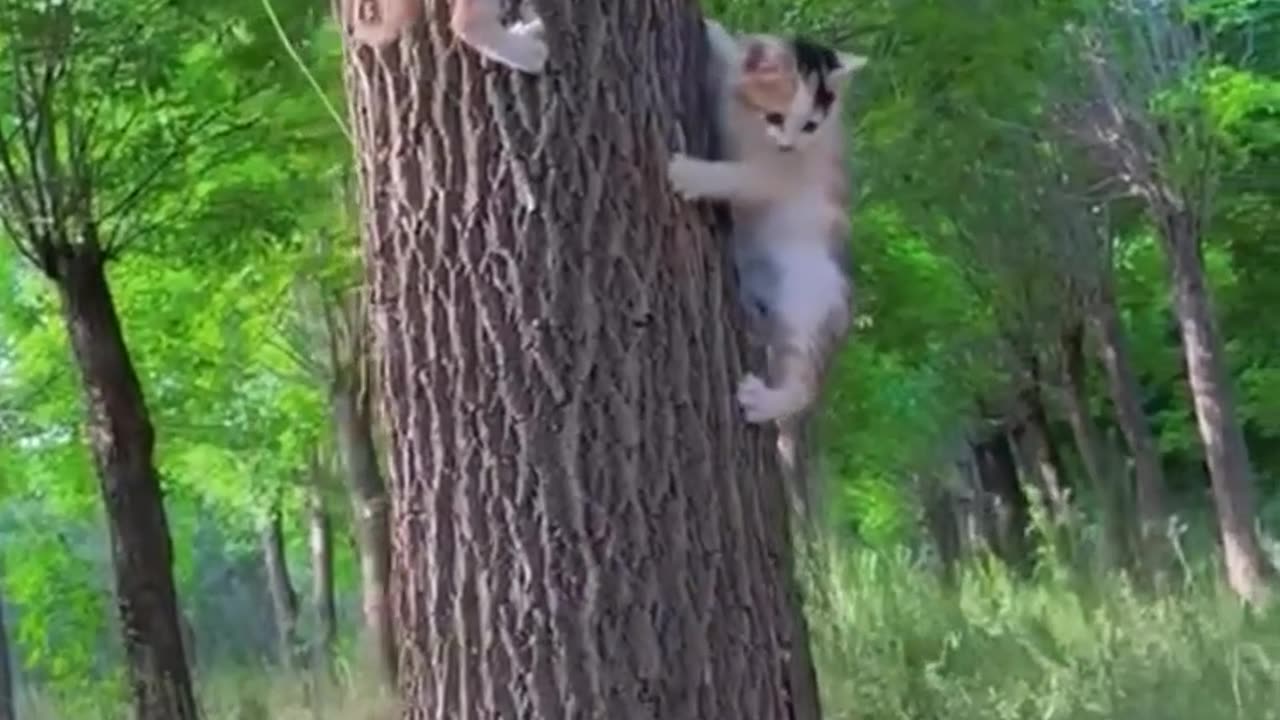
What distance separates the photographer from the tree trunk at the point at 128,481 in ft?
30.1

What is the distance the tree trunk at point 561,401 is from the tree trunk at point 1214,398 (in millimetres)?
12420

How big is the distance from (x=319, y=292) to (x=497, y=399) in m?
10.3

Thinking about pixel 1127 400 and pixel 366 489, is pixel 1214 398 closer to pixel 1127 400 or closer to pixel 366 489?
pixel 1127 400

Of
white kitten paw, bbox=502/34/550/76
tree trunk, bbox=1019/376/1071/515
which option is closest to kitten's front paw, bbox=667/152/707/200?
white kitten paw, bbox=502/34/550/76

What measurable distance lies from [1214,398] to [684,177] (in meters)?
13.1

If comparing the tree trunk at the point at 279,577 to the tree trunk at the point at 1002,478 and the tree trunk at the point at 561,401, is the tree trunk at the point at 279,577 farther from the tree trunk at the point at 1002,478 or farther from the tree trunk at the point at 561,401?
the tree trunk at the point at 561,401

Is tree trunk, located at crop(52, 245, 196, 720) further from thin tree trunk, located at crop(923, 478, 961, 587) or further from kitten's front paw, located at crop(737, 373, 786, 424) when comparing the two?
thin tree trunk, located at crop(923, 478, 961, 587)

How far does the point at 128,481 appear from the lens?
30.2 feet

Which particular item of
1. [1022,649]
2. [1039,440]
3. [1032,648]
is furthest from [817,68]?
[1039,440]

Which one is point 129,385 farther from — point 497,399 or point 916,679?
point 497,399

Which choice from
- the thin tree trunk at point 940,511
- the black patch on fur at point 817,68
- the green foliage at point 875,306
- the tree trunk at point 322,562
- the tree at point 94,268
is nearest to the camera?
the black patch on fur at point 817,68

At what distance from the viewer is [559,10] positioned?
117 inches

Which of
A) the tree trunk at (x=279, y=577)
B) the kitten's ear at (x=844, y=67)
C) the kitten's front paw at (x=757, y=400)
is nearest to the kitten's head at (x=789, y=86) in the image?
the kitten's ear at (x=844, y=67)

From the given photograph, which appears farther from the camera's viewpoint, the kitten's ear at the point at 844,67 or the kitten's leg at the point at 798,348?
the kitten's ear at the point at 844,67
